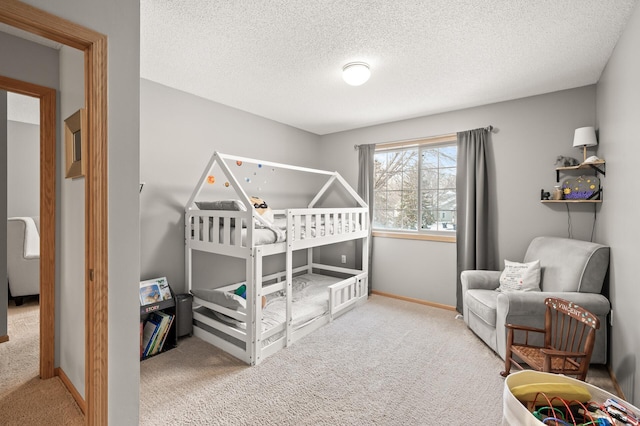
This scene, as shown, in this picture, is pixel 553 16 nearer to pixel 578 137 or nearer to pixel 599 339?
pixel 578 137

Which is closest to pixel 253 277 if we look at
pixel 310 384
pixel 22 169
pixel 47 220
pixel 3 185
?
pixel 310 384

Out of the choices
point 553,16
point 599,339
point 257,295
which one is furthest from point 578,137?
point 257,295

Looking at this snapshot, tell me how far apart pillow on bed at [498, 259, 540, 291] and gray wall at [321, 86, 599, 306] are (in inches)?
19.1

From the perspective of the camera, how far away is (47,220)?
2.04 m

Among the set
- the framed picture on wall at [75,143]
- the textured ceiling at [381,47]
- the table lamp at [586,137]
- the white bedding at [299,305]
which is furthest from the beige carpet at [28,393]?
the table lamp at [586,137]

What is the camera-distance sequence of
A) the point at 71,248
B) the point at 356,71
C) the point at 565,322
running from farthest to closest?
the point at 356,71
the point at 565,322
the point at 71,248

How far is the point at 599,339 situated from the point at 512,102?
93.6 inches

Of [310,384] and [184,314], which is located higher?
[184,314]

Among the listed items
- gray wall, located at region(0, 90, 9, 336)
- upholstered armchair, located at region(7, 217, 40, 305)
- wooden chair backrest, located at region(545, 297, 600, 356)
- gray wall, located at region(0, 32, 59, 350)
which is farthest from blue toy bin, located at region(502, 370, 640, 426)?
upholstered armchair, located at region(7, 217, 40, 305)

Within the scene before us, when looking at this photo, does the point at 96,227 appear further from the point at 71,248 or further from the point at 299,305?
the point at 299,305

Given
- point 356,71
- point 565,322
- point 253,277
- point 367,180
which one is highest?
point 356,71

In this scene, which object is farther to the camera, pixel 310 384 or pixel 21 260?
pixel 21 260

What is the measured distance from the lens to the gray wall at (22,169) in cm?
354

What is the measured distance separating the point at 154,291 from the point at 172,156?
1.30 m
